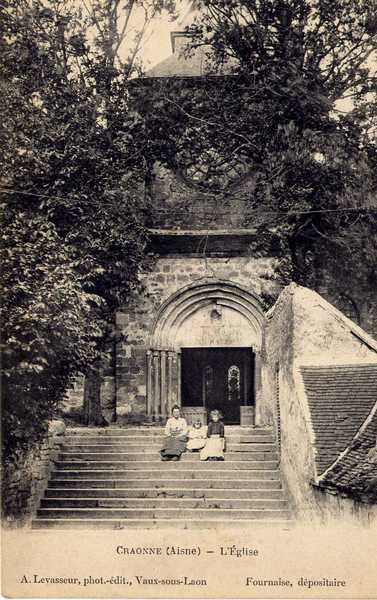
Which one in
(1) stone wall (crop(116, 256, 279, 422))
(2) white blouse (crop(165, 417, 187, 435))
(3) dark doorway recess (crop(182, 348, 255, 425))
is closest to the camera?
(2) white blouse (crop(165, 417, 187, 435))

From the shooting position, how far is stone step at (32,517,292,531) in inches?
356

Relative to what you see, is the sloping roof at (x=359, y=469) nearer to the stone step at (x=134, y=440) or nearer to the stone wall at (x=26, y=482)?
the stone step at (x=134, y=440)

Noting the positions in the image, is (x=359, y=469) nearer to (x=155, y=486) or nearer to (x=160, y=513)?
(x=160, y=513)

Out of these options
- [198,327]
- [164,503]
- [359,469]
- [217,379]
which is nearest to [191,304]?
[198,327]

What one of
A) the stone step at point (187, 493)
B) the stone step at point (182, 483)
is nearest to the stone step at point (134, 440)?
the stone step at point (182, 483)

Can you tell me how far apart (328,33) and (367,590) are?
1046 cm

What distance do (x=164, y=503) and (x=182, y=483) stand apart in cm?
55

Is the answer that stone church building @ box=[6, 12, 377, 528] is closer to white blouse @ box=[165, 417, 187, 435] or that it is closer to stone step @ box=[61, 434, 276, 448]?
stone step @ box=[61, 434, 276, 448]

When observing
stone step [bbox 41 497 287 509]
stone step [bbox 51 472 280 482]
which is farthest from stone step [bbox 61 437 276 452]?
stone step [bbox 41 497 287 509]

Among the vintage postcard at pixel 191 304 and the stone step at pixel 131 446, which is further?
the stone step at pixel 131 446

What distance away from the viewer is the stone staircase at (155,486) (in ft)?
31.8

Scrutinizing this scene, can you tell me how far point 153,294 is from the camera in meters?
16.8

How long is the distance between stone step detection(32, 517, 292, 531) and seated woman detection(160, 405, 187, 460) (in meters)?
1.71

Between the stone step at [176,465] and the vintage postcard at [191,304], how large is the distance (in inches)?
1.3
